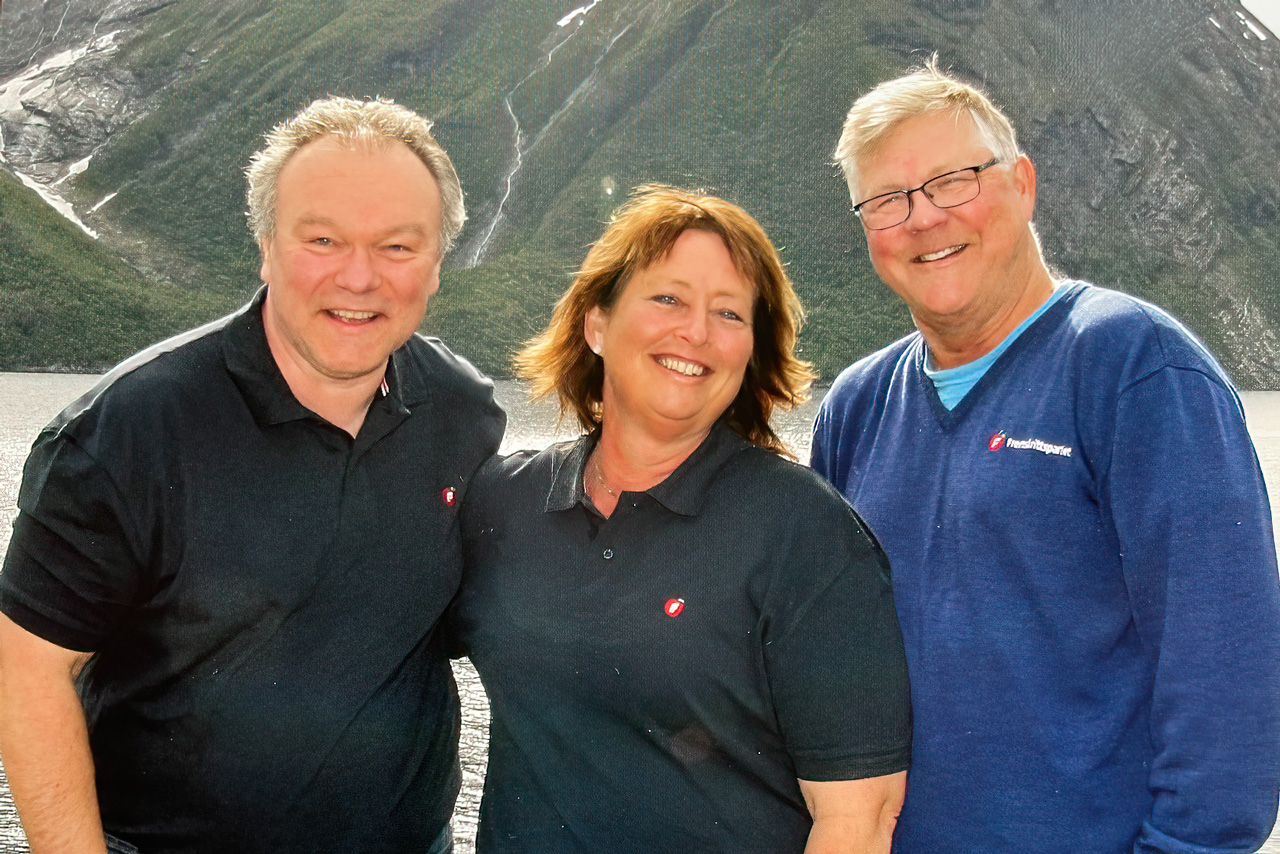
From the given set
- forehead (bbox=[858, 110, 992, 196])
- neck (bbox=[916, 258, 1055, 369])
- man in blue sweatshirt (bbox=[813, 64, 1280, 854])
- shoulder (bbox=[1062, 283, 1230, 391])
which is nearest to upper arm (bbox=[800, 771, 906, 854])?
man in blue sweatshirt (bbox=[813, 64, 1280, 854])

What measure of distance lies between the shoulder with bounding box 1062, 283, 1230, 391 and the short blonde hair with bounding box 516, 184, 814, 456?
82 centimetres

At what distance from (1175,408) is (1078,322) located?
1.51 feet

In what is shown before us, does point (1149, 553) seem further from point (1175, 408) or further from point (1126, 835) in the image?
point (1126, 835)

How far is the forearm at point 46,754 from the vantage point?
289cm

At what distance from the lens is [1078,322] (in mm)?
2998

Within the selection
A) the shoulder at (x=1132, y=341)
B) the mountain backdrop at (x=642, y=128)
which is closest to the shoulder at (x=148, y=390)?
the shoulder at (x=1132, y=341)

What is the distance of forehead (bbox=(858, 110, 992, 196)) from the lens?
11.1 feet

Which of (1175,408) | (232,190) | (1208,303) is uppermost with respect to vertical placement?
(1175,408)

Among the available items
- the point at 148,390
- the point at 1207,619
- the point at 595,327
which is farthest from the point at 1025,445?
the point at 148,390

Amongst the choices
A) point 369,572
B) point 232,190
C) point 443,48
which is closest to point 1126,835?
point 369,572

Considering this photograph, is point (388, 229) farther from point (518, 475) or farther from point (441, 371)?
point (518, 475)

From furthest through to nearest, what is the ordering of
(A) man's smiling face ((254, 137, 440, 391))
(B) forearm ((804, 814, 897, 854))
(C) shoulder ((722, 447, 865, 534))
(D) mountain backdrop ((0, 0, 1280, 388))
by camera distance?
(D) mountain backdrop ((0, 0, 1280, 388))
(A) man's smiling face ((254, 137, 440, 391))
(C) shoulder ((722, 447, 865, 534))
(B) forearm ((804, 814, 897, 854))

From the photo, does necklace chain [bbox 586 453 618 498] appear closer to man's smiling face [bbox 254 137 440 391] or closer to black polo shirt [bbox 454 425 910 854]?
black polo shirt [bbox 454 425 910 854]

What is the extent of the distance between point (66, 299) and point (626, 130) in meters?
38.2
